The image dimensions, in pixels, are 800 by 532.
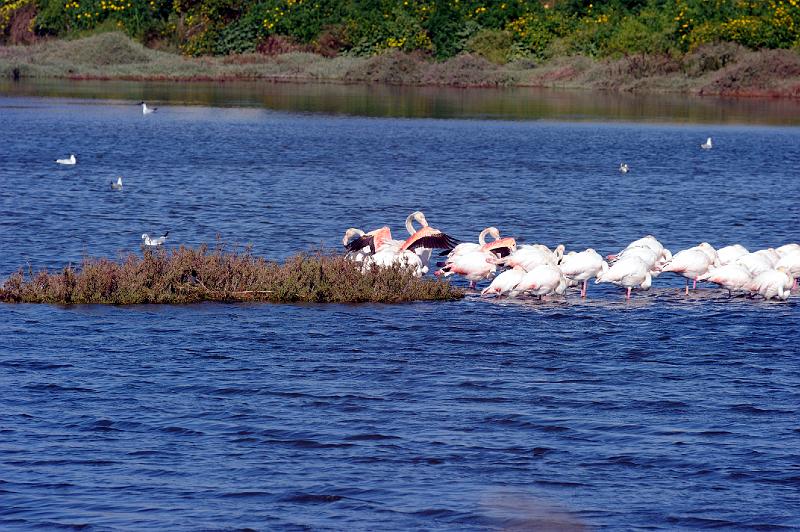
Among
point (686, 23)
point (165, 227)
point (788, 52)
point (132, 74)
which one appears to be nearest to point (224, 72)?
point (132, 74)

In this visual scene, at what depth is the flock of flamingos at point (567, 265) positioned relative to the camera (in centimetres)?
1739

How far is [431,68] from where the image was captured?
79.7 m

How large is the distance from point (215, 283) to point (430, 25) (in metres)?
66.6

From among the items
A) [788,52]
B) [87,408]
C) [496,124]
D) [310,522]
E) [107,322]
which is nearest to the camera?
[310,522]

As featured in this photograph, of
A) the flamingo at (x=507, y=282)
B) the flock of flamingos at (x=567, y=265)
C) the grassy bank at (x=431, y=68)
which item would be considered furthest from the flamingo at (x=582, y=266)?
the grassy bank at (x=431, y=68)

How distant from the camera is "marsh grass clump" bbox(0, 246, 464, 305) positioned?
54.6 feet

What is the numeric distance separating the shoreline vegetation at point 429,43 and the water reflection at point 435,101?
6.97 feet

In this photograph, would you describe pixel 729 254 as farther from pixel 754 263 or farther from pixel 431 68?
pixel 431 68

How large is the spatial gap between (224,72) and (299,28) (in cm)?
616

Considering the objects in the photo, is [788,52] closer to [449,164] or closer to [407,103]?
[407,103]

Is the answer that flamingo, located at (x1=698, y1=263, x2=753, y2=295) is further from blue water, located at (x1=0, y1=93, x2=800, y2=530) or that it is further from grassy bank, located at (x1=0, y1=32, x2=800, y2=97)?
grassy bank, located at (x1=0, y1=32, x2=800, y2=97)

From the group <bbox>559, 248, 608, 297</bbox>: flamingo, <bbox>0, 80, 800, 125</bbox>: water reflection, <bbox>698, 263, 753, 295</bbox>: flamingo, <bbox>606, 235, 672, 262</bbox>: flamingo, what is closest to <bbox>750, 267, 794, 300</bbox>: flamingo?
<bbox>698, 263, 753, 295</bbox>: flamingo

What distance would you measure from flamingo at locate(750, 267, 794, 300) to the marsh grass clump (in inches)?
153

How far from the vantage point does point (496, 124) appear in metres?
51.9
